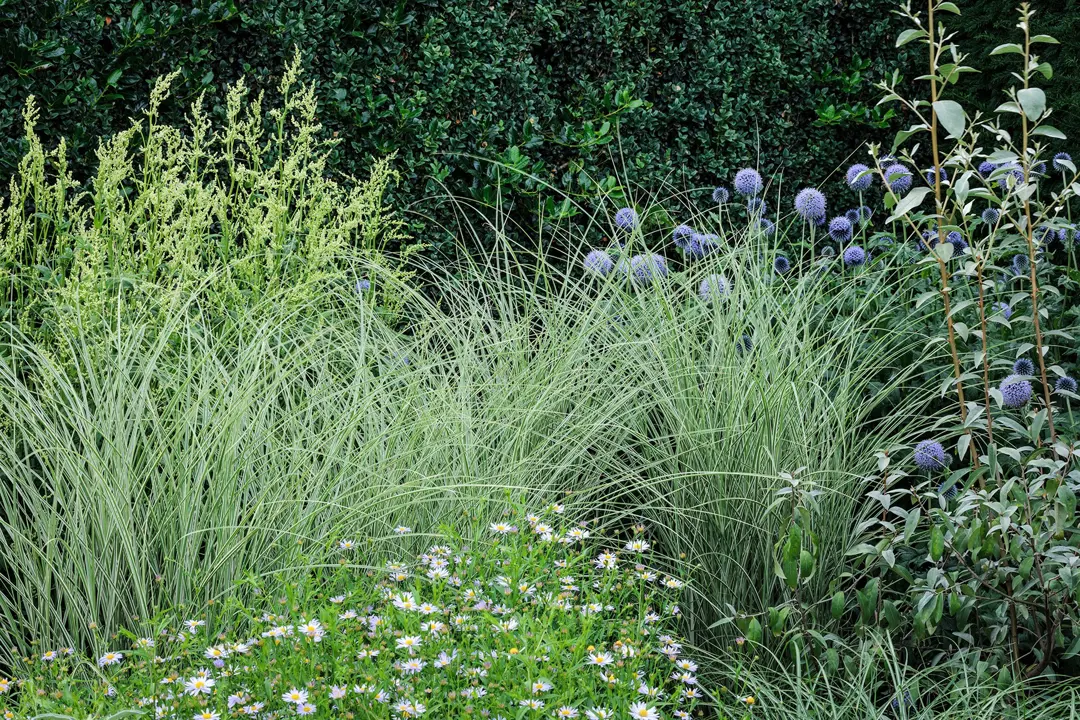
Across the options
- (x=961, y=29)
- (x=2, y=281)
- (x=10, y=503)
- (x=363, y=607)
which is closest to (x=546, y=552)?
(x=363, y=607)

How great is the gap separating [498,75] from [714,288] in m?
2.14

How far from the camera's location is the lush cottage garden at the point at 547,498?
2.18 metres

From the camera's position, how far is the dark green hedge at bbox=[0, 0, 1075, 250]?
4531mm

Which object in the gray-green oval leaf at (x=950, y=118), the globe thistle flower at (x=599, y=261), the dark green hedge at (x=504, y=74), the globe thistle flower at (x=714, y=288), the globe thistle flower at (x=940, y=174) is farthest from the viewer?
the dark green hedge at (x=504, y=74)

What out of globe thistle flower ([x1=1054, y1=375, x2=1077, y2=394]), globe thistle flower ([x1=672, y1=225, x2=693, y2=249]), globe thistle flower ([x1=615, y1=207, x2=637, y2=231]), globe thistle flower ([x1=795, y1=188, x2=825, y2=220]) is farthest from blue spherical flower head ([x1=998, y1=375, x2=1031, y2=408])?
Result: globe thistle flower ([x1=615, y1=207, x2=637, y2=231])

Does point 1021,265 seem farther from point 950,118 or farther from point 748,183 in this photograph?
point 950,118

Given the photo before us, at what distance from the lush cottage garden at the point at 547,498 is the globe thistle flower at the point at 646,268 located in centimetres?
5

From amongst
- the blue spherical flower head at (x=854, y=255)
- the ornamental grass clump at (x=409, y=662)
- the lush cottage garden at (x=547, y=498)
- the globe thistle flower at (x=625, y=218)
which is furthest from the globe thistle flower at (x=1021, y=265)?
the ornamental grass clump at (x=409, y=662)

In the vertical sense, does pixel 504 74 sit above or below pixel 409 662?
above

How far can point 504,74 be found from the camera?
529 centimetres

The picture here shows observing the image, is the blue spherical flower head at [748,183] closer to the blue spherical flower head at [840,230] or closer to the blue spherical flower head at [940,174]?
the blue spherical flower head at [840,230]

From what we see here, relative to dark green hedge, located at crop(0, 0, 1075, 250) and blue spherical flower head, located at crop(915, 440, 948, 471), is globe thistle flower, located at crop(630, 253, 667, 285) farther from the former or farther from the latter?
blue spherical flower head, located at crop(915, 440, 948, 471)

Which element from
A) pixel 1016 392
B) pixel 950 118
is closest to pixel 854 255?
pixel 1016 392

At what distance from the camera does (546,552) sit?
2.74 metres
